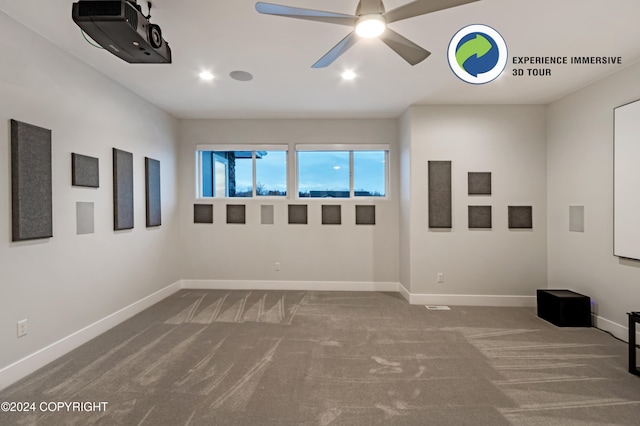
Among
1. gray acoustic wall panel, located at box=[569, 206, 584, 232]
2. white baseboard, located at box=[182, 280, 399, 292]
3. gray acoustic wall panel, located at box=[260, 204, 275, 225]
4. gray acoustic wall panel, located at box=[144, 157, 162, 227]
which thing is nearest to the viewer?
gray acoustic wall panel, located at box=[569, 206, 584, 232]

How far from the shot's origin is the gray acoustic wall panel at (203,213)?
209 inches

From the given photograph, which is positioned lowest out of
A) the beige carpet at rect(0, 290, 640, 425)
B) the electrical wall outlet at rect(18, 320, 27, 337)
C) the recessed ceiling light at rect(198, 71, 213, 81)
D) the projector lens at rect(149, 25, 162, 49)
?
the beige carpet at rect(0, 290, 640, 425)

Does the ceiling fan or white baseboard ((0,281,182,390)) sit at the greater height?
the ceiling fan

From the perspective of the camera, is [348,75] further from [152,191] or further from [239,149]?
[152,191]

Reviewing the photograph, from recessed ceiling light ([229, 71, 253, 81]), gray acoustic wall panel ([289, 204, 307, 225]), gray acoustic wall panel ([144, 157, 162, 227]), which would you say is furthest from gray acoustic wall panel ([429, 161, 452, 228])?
gray acoustic wall panel ([144, 157, 162, 227])

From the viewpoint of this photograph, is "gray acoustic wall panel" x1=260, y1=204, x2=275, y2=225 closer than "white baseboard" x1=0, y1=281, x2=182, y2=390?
No

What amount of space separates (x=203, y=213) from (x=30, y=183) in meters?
2.77

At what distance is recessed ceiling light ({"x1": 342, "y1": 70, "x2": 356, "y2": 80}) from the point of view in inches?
134

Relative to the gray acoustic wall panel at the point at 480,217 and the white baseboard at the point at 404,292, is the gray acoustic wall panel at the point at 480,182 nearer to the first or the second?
the gray acoustic wall panel at the point at 480,217

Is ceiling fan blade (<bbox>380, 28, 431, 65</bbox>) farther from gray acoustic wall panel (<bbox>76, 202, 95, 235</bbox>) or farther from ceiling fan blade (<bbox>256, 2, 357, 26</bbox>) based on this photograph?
gray acoustic wall panel (<bbox>76, 202, 95, 235</bbox>)

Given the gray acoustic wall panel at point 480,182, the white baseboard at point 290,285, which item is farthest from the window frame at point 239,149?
the gray acoustic wall panel at point 480,182

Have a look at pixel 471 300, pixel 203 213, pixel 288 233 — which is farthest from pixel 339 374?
pixel 203 213

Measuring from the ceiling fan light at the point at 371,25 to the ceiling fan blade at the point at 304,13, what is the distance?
5 centimetres

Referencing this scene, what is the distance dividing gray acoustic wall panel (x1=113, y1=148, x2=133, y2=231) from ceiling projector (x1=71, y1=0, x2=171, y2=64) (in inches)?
65.3
